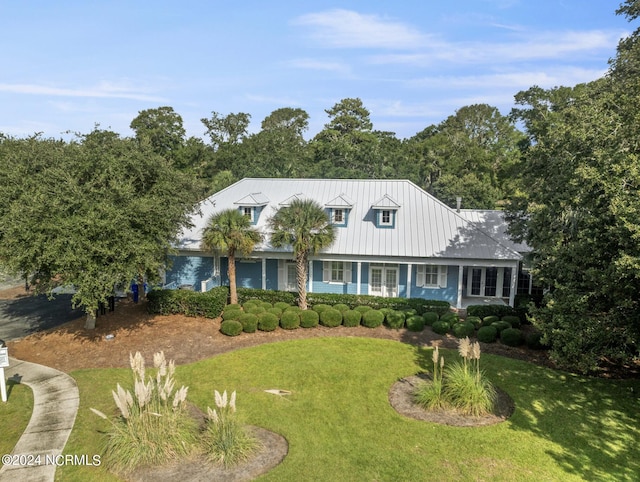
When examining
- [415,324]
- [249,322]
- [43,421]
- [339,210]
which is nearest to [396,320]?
[415,324]

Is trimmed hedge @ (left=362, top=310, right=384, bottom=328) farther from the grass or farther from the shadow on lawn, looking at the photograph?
the grass

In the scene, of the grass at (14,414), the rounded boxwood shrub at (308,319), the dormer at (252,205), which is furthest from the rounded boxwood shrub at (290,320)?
the grass at (14,414)

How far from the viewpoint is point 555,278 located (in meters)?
13.5

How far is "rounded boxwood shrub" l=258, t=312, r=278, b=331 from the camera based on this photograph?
18.8 m

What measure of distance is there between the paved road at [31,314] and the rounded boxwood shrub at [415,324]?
15775mm

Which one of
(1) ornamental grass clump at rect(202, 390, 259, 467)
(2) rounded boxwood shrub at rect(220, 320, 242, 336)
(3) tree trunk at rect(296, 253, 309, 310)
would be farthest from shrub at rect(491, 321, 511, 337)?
(1) ornamental grass clump at rect(202, 390, 259, 467)

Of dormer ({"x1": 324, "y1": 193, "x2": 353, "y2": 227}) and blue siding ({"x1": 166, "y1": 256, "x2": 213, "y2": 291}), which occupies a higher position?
dormer ({"x1": 324, "y1": 193, "x2": 353, "y2": 227})

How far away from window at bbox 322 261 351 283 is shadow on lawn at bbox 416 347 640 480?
30.4 feet

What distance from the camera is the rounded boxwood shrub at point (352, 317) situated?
64.0ft

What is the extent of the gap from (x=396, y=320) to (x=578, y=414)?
325 inches

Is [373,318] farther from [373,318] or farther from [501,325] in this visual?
[501,325]

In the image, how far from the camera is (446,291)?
23.5m

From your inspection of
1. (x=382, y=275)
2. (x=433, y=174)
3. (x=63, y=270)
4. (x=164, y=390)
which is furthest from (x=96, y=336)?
(x=433, y=174)

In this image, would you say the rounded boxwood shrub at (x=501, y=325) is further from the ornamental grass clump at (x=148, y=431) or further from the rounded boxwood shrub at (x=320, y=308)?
the ornamental grass clump at (x=148, y=431)
